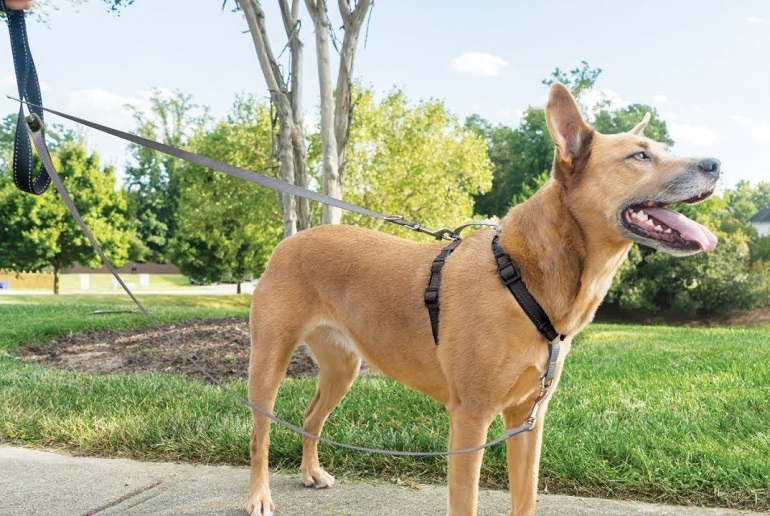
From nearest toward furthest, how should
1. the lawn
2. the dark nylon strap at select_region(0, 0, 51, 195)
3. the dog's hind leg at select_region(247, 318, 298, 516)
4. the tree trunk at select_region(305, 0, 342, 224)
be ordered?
the dark nylon strap at select_region(0, 0, 51, 195) → the dog's hind leg at select_region(247, 318, 298, 516) → the lawn → the tree trunk at select_region(305, 0, 342, 224)

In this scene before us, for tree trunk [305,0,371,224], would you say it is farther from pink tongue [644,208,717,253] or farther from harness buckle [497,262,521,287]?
pink tongue [644,208,717,253]

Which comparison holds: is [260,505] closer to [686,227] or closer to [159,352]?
[686,227]

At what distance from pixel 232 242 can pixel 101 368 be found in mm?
20644

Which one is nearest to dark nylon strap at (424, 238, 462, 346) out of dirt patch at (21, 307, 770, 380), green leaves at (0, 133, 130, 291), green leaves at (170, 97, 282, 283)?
dirt patch at (21, 307, 770, 380)

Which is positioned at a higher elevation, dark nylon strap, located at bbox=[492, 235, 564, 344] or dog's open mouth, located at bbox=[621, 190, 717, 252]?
dog's open mouth, located at bbox=[621, 190, 717, 252]

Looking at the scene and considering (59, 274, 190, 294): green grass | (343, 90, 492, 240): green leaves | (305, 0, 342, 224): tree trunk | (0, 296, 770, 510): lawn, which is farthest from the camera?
(59, 274, 190, 294): green grass

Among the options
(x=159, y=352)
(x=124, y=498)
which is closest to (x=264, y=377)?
(x=124, y=498)

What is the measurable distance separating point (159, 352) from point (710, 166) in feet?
25.6

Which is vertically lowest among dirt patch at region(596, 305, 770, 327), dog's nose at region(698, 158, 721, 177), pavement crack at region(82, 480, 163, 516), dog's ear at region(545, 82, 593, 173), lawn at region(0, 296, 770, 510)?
dirt patch at region(596, 305, 770, 327)

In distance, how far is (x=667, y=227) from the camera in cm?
270

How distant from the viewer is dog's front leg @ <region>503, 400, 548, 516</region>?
3184mm

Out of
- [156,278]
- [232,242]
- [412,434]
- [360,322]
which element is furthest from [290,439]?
[156,278]

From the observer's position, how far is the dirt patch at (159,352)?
7.88m

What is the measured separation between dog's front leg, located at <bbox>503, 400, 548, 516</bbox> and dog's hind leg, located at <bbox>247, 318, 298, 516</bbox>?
129 cm
